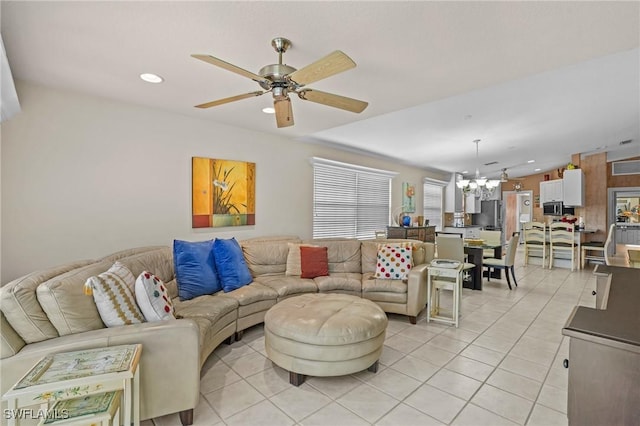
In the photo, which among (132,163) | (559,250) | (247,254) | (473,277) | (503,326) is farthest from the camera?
(559,250)

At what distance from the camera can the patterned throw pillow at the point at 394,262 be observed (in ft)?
12.2

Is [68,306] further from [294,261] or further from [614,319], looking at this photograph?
[614,319]

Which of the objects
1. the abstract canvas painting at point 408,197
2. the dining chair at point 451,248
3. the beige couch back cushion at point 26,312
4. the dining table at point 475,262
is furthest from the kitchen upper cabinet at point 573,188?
the beige couch back cushion at point 26,312

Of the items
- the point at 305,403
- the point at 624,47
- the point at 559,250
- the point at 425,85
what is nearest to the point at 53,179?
the point at 305,403

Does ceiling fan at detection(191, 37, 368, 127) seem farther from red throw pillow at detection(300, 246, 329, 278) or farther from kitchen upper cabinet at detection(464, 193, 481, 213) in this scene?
kitchen upper cabinet at detection(464, 193, 481, 213)

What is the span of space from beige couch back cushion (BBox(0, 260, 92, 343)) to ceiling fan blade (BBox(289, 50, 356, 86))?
1.96m

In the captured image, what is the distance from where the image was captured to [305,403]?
208 cm

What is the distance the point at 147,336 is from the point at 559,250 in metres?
8.44

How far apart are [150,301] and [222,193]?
2.08m

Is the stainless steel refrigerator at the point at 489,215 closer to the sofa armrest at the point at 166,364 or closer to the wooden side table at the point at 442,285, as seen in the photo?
the wooden side table at the point at 442,285

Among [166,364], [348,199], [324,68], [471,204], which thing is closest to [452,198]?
[471,204]

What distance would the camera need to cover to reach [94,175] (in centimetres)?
295

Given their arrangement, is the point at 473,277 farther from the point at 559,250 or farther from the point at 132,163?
the point at 132,163

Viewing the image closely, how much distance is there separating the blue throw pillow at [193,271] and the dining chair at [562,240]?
7.50 meters
